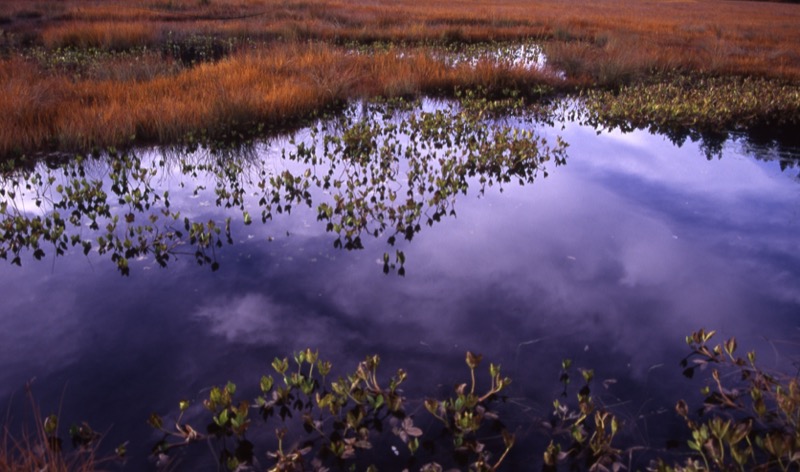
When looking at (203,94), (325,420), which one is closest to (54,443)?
(325,420)

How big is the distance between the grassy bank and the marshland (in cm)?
11

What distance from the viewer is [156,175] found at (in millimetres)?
6980

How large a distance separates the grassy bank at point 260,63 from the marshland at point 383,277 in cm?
11

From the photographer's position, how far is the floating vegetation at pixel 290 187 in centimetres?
523

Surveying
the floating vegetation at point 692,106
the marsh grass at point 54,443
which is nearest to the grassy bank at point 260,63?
the floating vegetation at point 692,106

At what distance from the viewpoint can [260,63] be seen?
11.6 m

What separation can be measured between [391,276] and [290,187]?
242 centimetres

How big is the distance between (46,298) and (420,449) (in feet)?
10.6

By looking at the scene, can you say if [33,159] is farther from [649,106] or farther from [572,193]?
[649,106]

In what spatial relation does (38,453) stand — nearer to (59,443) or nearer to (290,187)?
(59,443)

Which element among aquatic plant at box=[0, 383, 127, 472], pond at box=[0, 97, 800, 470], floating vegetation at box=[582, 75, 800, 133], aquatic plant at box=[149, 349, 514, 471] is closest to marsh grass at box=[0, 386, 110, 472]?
aquatic plant at box=[0, 383, 127, 472]

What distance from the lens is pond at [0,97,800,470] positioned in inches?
138

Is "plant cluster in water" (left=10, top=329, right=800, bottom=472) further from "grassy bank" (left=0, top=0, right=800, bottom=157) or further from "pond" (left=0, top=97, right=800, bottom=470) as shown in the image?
"grassy bank" (left=0, top=0, right=800, bottom=157)

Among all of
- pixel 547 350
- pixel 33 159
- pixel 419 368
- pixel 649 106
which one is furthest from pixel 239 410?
pixel 649 106
